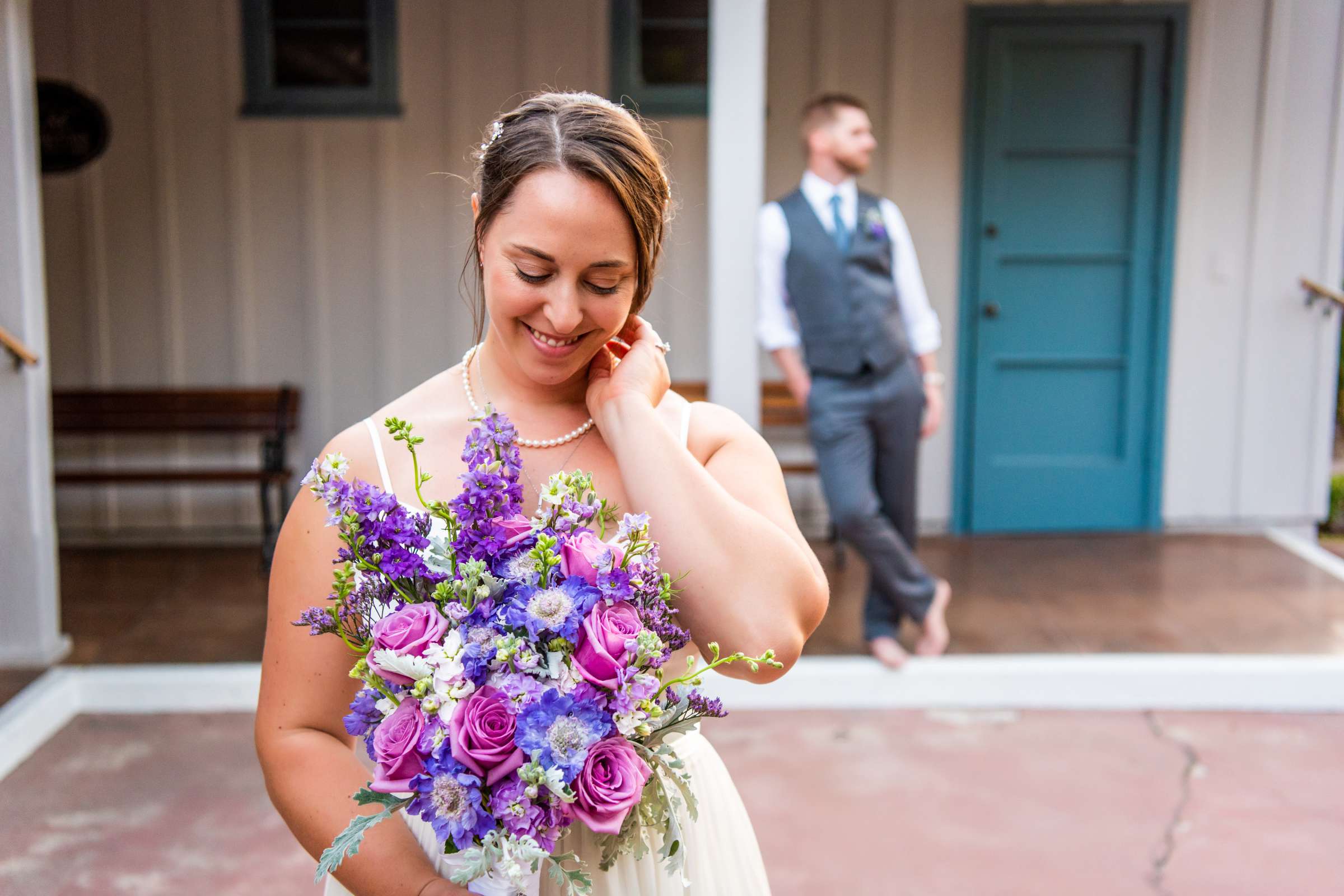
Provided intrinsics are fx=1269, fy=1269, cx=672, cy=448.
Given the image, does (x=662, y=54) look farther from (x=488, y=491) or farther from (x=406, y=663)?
(x=406, y=663)

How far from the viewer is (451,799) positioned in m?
1.21

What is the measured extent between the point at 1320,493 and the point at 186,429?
6302mm

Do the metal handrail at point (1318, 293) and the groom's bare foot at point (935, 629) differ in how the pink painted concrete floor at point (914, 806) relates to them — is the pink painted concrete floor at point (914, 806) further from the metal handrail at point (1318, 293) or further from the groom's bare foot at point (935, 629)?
the metal handrail at point (1318, 293)

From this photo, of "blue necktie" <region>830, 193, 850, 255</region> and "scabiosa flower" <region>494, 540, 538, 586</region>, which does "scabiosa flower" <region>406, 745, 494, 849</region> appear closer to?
"scabiosa flower" <region>494, 540, 538, 586</region>

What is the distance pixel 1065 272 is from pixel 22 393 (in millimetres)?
5130

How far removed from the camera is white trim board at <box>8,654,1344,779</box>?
4.78 metres

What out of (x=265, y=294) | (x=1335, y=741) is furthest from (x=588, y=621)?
(x=265, y=294)

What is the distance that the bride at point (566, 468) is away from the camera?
58.6 inches

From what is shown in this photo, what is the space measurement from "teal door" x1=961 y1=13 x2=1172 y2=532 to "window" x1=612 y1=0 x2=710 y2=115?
1.45 meters

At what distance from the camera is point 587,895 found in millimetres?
1358

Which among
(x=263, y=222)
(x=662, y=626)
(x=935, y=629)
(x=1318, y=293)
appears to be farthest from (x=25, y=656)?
(x=1318, y=293)

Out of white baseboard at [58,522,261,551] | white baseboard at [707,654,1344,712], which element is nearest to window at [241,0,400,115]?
white baseboard at [58,522,261,551]

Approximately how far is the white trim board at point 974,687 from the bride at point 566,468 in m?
3.14

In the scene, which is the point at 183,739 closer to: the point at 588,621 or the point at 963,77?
the point at 588,621
